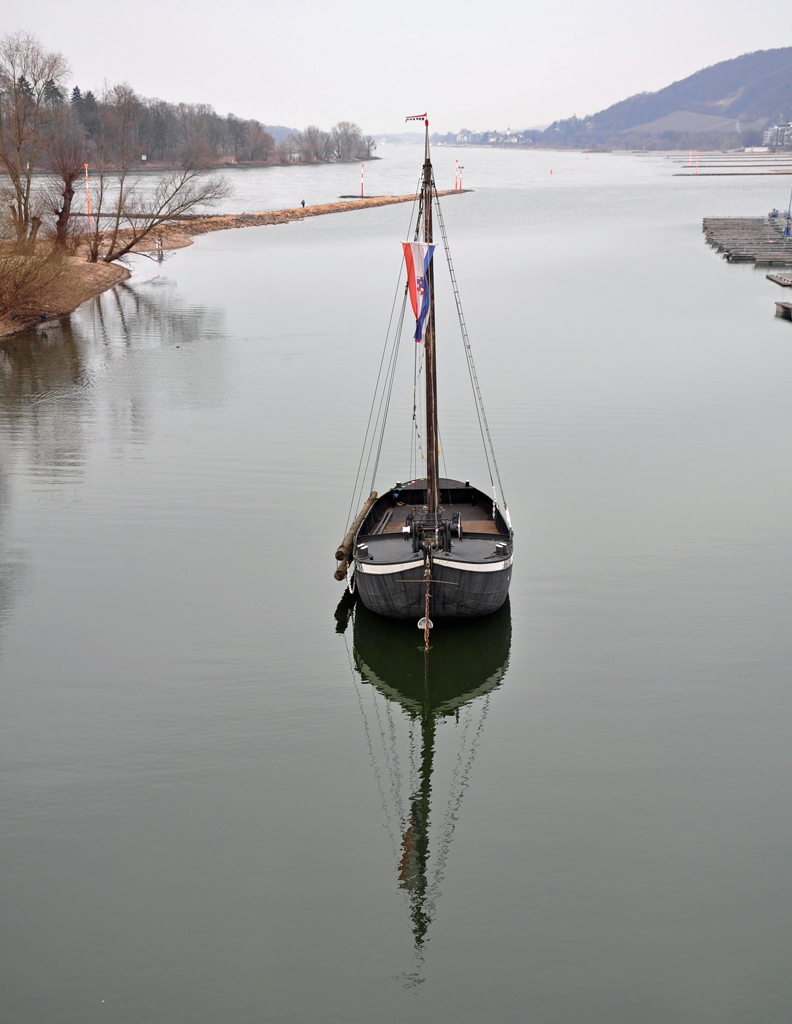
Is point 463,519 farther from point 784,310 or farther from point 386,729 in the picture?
point 784,310

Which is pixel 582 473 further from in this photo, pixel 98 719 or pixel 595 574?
pixel 98 719

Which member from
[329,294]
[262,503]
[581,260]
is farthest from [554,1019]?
[581,260]

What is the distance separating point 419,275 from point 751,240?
81679 millimetres

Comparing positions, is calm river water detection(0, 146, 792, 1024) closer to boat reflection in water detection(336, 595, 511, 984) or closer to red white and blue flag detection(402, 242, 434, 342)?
boat reflection in water detection(336, 595, 511, 984)

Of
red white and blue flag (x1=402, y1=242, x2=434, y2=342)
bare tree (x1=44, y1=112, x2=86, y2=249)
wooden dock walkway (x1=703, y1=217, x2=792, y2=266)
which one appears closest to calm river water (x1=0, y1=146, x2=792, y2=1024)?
red white and blue flag (x1=402, y1=242, x2=434, y2=342)

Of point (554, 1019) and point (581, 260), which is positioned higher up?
point (581, 260)

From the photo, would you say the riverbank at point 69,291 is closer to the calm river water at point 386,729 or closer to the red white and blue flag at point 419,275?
the calm river water at point 386,729

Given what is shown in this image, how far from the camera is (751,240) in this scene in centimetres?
9269

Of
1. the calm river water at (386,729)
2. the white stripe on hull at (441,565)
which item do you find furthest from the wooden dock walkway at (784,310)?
the white stripe on hull at (441,565)

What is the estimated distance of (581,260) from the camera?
279 ft

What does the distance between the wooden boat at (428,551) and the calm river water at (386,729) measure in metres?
1.00

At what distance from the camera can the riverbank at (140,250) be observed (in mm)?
62259

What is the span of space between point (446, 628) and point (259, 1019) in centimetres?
1103

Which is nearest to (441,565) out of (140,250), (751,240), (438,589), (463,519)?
(438,589)
